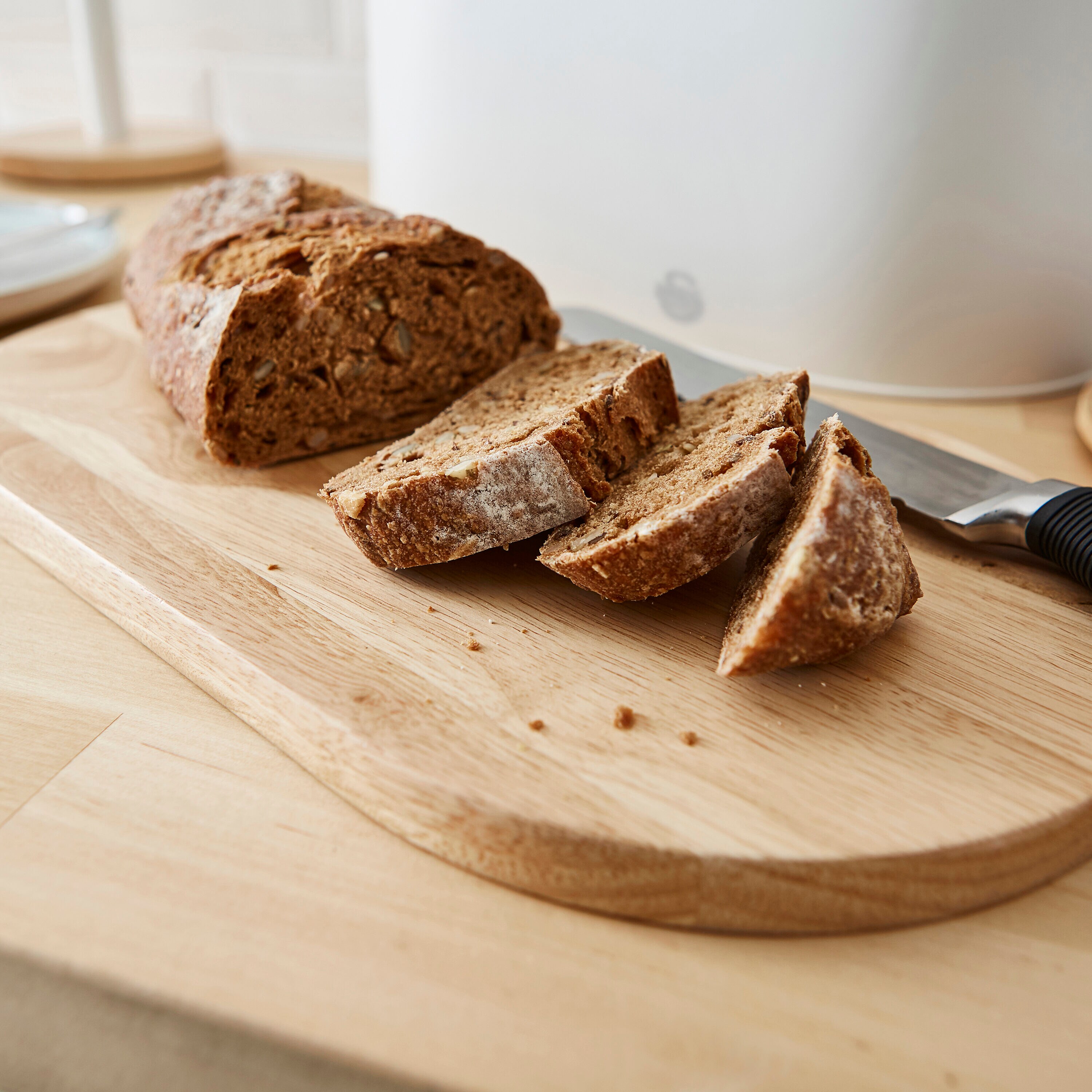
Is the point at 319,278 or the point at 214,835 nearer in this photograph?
the point at 214,835

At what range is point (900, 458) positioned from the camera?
2184mm

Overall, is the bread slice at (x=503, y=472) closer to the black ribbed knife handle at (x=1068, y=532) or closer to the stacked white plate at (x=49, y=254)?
the black ribbed knife handle at (x=1068, y=532)

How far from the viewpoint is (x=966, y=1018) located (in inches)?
45.9

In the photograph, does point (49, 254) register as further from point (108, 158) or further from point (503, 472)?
point (503, 472)

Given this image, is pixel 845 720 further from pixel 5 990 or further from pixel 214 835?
pixel 5 990

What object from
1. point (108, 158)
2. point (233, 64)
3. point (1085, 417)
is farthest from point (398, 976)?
point (233, 64)

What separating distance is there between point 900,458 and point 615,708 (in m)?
1.07

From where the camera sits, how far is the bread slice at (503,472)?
176 cm

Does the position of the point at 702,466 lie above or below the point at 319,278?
below

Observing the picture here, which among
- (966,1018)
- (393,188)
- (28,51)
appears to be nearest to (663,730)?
(966,1018)

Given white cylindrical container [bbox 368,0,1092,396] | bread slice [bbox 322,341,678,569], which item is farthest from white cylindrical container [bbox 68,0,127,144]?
bread slice [bbox 322,341,678,569]

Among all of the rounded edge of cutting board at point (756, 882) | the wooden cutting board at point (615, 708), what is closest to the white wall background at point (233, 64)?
the wooden cutting board at point (615, 708)

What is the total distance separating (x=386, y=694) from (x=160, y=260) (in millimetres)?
1734

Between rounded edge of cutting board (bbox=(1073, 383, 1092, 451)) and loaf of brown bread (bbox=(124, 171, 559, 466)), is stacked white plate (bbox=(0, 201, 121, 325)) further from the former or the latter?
rounded edge of cutting board (bbox=(1073, 383, 1092, 451))
